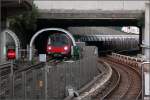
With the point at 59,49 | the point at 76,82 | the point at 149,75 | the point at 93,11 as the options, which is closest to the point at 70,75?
the point at 76,82

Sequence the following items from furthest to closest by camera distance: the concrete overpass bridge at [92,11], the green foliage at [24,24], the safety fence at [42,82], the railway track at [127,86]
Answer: the concrete overpass bridge at [92,11]
the green foliage at [24,24]
the railway track at [127,86]
the safety fence at [42,82]

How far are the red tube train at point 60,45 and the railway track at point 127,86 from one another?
5.51 meters

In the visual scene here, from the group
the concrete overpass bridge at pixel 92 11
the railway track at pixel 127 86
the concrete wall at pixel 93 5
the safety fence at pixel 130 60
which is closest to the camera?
the railway track at pixel 127 86

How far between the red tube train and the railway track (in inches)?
217

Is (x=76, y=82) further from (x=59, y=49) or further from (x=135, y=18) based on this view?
(x=135, y=18)

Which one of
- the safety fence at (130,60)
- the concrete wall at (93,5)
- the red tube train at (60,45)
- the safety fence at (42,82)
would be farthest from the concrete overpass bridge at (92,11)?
the safety fence at (42,82)

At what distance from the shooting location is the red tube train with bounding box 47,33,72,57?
174ft

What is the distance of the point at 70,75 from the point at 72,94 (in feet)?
8.07

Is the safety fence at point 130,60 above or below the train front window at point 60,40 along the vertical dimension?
below

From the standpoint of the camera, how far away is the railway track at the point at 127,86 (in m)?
32.5

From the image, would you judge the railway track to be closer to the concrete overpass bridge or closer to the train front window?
the train front window

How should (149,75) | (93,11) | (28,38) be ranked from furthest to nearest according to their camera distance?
(28,38) → (93,11) → (149,75)

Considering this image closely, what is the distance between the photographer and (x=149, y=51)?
13820mm

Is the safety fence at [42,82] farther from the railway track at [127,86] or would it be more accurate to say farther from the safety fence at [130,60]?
the safety fence at [130,60]
